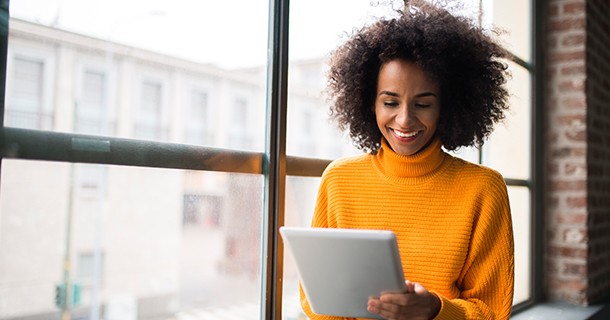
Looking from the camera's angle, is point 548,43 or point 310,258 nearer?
point 310,258

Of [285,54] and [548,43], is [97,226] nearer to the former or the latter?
[285,54]

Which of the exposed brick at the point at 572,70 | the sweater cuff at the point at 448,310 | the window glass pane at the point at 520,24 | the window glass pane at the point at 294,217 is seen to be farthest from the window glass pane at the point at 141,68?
the exposed brick at the point at 572,70

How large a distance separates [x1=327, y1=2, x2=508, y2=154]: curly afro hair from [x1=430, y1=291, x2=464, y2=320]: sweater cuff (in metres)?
0.37

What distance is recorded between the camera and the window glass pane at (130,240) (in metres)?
1.03

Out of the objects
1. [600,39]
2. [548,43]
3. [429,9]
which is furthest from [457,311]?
[600,39]

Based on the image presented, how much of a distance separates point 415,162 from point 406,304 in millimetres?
344

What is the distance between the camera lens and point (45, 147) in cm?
103

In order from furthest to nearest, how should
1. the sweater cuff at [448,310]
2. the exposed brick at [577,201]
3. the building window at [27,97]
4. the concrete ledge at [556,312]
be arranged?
the exposed brick at [577,201] < the concrete ledge at [556,312] < the sweater cuff at [448,310] < the building window at [27,97]

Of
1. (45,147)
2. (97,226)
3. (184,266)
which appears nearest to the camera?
(45,147)

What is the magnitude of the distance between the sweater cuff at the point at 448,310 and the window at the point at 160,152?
49cm

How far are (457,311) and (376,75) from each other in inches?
21.3

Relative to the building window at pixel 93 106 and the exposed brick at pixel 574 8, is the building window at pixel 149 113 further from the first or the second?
the exposed brick at pixel 574 8

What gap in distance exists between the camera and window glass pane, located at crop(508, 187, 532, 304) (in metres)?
2.88

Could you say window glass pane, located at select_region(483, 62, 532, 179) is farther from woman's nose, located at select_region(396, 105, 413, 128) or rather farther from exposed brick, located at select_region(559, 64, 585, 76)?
woman's nose, located at select_region(396, 105, 413, 128)
